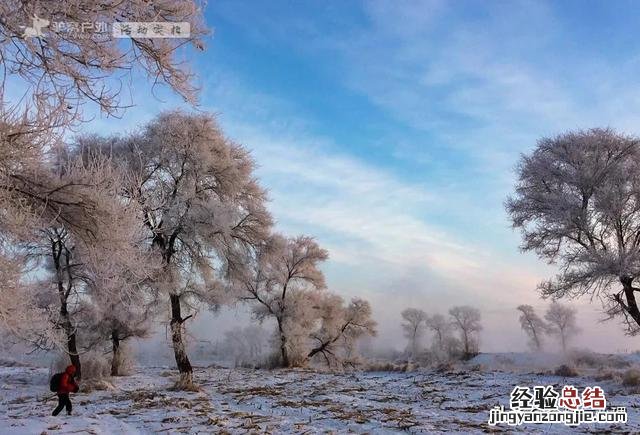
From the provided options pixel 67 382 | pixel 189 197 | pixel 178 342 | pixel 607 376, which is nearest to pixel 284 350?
pixel 178 342

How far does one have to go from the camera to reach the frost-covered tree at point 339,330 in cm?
3300

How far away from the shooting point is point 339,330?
110 feet

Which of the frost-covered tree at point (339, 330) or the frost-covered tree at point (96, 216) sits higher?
the frost-covered tree at point (96, 216)

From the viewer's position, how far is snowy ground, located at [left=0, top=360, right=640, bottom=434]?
26.2 feet

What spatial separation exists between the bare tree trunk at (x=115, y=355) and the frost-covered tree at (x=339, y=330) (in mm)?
11987

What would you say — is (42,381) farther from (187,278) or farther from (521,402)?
(521,402)

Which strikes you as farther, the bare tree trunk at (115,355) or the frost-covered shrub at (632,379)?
the bare tree trunk at (115,355)

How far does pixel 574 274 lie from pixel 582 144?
15.4 feet

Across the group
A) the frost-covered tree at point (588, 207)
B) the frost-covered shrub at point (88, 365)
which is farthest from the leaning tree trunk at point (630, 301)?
the frost-covered shrub at point (88, 365)

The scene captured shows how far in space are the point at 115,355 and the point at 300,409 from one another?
55.4 ft

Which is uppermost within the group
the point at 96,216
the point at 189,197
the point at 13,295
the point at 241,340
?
the point at 189,197

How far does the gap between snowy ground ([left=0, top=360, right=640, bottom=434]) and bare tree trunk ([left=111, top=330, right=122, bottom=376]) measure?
7.17 m

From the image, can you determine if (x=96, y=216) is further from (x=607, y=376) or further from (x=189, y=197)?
(x=607, y=376)

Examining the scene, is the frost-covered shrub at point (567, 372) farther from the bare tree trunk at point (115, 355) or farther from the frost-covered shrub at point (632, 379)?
the bare tree trunk at point (115, 355)
